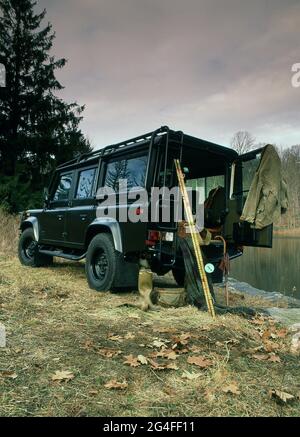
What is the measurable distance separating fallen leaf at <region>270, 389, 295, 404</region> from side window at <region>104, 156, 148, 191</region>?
3748 mm

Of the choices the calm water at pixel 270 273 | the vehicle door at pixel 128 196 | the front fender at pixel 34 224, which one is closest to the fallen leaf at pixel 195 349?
the vehicle door at pixel 128 196

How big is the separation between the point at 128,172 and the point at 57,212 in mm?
2725

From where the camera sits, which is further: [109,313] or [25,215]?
[25,215]

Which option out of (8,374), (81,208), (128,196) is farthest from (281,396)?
(81,208)

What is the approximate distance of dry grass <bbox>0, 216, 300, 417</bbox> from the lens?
2617mm

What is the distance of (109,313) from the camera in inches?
200

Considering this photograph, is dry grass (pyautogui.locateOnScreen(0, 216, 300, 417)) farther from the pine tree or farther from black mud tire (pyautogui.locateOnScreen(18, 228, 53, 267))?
the pine tree

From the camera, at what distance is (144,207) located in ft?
18.7

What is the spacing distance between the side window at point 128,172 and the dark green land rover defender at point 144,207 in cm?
2

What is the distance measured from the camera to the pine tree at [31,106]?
1972 centimetres

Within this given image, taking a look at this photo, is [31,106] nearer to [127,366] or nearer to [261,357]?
[127,366]
